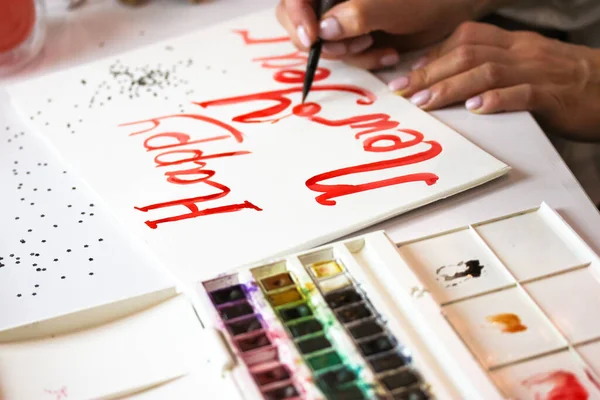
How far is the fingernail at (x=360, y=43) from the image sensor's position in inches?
29.0

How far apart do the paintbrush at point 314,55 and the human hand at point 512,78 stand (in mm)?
84

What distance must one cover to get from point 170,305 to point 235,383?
0.10 m

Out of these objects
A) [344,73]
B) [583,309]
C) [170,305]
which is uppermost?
[344,73]

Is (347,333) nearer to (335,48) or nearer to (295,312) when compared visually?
(295,312)

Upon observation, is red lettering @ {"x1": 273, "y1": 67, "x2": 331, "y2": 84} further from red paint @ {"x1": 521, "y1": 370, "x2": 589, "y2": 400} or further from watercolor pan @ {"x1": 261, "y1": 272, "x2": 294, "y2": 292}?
red paint @ {"x1": 521, "y1": 370, "x2": 589, "y2": 400}

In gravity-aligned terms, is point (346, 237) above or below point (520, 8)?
below

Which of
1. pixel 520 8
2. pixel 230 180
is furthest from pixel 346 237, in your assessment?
pixel 520 8

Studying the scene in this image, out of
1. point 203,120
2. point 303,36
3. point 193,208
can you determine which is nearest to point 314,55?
point 303,36

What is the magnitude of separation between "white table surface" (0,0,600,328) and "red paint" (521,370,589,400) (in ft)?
0.50

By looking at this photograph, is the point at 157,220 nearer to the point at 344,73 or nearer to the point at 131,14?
the point at 344,73

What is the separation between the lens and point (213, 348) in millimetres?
410

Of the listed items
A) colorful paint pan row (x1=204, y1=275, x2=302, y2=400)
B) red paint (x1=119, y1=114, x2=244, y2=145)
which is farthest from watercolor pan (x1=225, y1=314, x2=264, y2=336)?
red paint (x1=119, y1=114, x2=244, y2=145)

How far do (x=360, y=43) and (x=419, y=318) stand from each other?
400 mm

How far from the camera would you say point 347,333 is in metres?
0.41
